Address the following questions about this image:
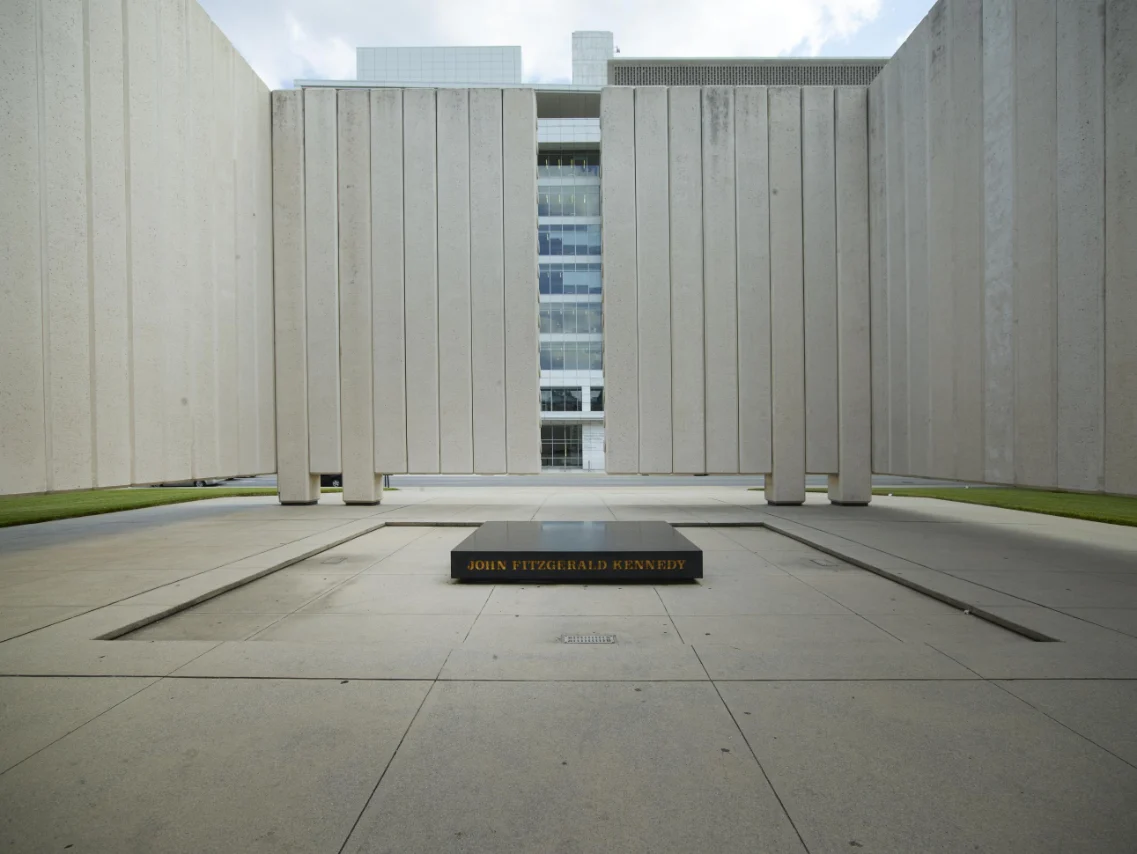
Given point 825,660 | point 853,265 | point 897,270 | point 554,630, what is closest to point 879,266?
point 853,265

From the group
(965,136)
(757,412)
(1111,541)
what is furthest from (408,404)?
(1111,541)

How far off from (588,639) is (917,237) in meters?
10.9

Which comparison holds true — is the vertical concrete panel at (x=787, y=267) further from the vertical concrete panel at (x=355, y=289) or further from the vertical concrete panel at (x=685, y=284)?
the vertical concrete panel at (x=355, y=289)

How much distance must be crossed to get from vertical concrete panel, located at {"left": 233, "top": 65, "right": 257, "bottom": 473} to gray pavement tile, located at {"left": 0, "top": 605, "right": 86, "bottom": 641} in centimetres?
746

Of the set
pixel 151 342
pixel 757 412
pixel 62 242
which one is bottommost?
pixel 757 412

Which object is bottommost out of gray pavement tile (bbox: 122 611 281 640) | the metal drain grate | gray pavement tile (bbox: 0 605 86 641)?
the metal drain grate

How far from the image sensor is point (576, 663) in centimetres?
411

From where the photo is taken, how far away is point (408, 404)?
45.0 feet

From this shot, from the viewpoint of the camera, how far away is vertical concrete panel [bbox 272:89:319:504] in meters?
13.6

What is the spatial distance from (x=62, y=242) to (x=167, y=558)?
183 inches

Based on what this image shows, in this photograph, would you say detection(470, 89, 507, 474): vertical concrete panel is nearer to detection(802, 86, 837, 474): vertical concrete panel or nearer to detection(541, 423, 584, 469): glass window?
detection(802, 86, 837, 474): vertical concrete panel

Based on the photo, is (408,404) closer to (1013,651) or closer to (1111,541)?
(1013,651)

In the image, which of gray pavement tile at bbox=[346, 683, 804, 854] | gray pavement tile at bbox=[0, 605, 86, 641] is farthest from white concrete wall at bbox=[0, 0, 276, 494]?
gray pavement tile at bbox=[346, 683, 804, 854]

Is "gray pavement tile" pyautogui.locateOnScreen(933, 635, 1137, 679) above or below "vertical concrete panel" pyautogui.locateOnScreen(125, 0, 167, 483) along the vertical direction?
below
